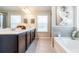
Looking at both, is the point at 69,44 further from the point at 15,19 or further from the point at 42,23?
the point at 15,19

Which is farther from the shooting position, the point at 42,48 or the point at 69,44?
the point at 69,44

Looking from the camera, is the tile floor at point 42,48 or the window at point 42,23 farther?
the window at point 42,23

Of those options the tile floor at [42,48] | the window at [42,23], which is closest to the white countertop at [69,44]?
the tile floor at [42,48]

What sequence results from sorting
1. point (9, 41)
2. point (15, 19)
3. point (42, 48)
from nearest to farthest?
point (15, 19), point (42, 48), point (9, 41)

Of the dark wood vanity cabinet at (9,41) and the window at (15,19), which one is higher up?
the window at (15,19)

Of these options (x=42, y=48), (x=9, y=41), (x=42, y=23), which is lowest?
(x=42, y=48)

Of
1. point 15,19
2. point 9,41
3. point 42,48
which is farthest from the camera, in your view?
point 9,41

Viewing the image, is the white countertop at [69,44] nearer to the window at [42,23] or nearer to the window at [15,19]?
the window at [42,23]

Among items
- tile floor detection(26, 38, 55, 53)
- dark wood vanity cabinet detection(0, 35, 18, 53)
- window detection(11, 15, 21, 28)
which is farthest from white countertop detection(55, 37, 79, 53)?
dark wood vanity cabinet detection(0, 35, 18, 53)

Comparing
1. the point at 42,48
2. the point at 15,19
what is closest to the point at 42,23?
the point at 15,19

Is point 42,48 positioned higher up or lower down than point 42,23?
lower down

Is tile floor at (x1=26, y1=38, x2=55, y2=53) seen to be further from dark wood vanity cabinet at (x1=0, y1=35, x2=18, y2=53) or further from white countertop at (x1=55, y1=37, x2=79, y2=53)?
dark wood vanity cabinet at (x1=0, y1=35, x2=18, y2=53)
